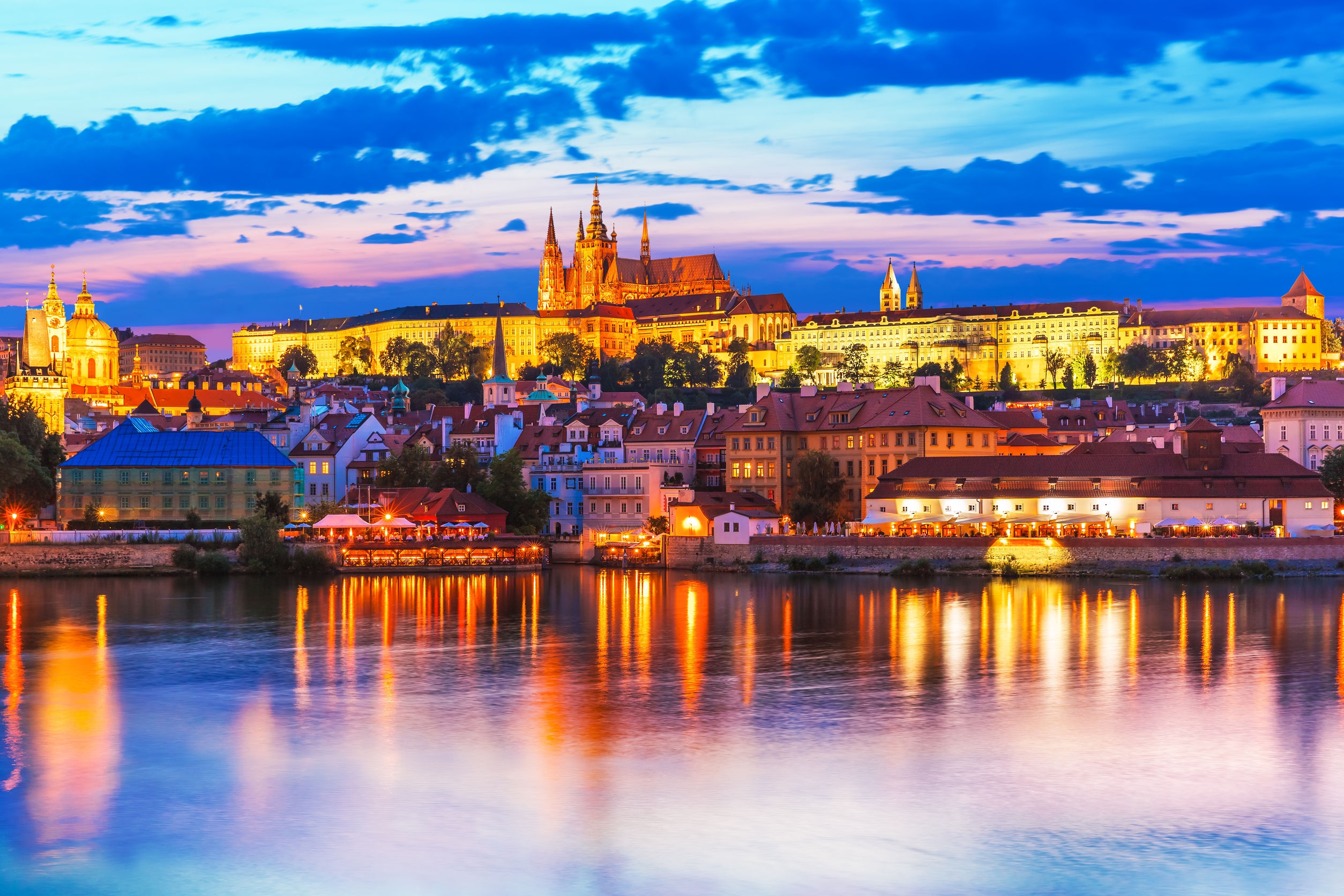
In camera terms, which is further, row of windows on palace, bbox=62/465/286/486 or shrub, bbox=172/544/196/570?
row of windows on palace, bbox=62/465/286/486

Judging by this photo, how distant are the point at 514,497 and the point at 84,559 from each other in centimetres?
1632

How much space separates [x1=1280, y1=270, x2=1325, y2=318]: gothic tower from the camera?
18712 cm

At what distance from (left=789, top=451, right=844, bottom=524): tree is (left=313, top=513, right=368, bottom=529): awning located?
54.2ft

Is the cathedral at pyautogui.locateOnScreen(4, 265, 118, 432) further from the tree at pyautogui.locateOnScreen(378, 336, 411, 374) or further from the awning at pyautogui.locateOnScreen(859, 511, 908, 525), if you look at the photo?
the awning at pyautogui.locateOnScreen(859, 511, 908, 525)

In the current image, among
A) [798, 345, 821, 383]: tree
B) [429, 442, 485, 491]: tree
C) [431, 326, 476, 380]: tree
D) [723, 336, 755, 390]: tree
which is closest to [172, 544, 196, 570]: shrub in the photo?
[429, 442, 485, 491]: tree

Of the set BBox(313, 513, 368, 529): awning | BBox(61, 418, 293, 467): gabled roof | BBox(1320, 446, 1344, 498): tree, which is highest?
BBox(61, 418, 293, 467): gabled roof

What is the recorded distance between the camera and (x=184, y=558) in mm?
58219

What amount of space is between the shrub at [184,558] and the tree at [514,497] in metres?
11.7

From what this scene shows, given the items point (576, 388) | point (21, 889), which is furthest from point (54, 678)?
point (576, 388)

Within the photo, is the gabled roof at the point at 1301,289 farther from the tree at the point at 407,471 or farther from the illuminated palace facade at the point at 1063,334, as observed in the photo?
the tree at the point at 407,471

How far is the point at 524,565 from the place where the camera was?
61312 mm

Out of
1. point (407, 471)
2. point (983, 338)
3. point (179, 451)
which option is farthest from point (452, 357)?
point (179, 451)

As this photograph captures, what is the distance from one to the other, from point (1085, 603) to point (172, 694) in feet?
83.2

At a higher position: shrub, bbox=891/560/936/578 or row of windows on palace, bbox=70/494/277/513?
row of windows on palace, bbox=70/494/277/513
